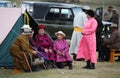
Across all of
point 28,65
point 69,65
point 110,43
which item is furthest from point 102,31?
point 28,65

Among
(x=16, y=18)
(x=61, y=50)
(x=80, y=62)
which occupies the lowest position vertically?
(x=80, y=62)

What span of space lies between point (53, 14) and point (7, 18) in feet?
22.9

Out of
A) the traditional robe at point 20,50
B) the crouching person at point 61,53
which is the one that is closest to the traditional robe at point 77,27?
the crouching person at point 61,53

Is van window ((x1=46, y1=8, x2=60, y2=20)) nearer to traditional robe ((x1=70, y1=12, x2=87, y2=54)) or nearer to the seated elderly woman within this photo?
traditional robe ((x1=70, y1=12, x2=87, y2=54))

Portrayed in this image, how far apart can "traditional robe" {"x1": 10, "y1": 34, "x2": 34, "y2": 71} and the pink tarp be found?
118cm

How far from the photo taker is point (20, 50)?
12.4 metres

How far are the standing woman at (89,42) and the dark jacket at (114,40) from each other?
184 cm

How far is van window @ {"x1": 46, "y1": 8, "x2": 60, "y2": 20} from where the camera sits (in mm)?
20469

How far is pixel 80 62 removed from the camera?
597 inches

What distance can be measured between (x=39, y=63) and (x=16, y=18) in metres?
1.72

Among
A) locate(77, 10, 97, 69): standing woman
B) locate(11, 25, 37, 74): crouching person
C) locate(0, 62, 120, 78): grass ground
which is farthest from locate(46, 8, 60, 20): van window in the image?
locate(11, 25, 37, 74): crouching person

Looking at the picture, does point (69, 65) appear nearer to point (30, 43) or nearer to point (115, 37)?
point (30, 43)

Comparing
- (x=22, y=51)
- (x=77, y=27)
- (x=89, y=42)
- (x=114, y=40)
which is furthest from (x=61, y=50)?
(x=114, y=40)

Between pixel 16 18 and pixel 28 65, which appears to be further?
pixel 16 18
